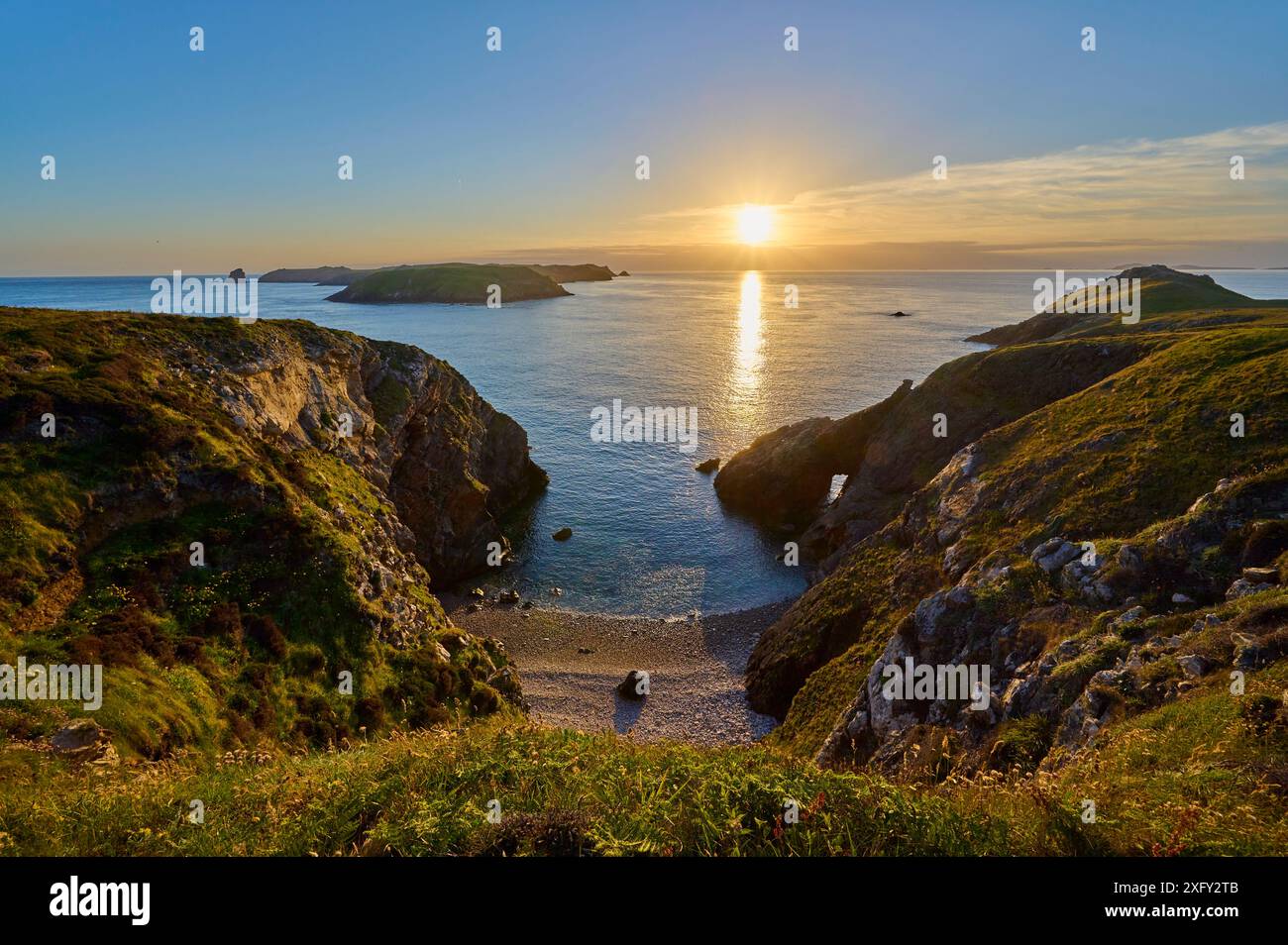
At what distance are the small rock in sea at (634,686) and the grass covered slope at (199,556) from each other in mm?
9085

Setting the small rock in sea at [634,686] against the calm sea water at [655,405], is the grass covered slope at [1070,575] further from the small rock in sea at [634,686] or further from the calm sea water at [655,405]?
the calm sea water at [655,405]

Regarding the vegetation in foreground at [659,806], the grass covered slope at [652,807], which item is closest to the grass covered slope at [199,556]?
the grass covered slope at [652,807]

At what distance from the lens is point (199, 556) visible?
2519 cm

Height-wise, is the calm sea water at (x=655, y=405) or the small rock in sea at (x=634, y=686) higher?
the calm sea water at (x=655, y=405)

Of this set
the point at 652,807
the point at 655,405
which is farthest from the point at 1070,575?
the point at 655,405

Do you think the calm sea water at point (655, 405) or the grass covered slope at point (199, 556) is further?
the calm sea water at point (655, 405)

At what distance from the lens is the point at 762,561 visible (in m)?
57.9

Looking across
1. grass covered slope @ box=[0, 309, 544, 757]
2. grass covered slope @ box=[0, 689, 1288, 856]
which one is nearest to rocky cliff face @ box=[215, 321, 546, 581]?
grass covered slope @ box=[0, 309, 544, 757]

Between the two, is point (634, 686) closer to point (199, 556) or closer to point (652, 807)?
point (199, 556)

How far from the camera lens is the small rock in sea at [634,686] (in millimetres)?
38750

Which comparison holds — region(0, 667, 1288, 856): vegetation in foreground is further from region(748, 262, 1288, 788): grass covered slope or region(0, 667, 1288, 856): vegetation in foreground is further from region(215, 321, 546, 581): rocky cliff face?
region(215, 321, 546, 581): rocky cliff face

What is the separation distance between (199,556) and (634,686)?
25761 mm
